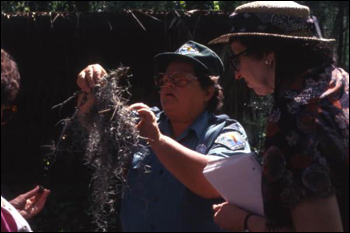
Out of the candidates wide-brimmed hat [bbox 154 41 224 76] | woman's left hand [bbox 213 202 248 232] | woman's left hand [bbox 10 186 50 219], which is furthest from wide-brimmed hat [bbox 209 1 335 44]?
woman's left hand [bbox 10 186 50 219]

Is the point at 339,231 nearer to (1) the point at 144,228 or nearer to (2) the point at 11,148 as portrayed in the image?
(1) the point at 144,228

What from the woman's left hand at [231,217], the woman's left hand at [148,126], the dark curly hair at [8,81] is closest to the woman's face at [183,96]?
the woman's left hand at [148,126]

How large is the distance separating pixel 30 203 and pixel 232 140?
2.92 feet

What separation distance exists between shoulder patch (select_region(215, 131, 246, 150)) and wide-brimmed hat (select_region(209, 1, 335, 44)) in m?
0.68

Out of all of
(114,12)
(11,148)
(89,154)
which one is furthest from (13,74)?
(11,148)

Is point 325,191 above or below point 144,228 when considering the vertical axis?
above

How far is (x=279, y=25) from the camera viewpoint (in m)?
2.43

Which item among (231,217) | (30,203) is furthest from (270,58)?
(30,203)

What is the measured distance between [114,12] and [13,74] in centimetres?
399

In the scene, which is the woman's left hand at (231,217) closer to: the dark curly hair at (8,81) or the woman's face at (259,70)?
the woman's face at (259,70)

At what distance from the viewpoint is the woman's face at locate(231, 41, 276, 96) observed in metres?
2.39

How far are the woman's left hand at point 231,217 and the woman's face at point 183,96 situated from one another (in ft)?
2.81

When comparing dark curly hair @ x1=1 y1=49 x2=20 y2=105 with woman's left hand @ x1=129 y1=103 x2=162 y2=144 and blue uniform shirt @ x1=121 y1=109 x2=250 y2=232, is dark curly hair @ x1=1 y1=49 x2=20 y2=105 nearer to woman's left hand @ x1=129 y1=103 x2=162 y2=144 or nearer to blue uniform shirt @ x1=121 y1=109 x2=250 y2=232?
woman's left hand @ x1=129 y1=103 x2=162 y2=144

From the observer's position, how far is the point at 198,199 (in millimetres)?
3021
